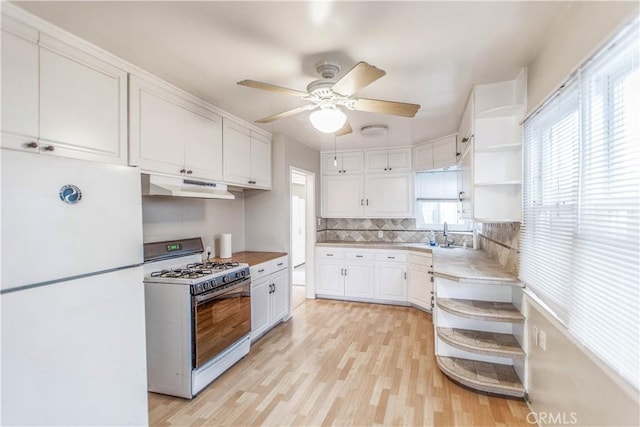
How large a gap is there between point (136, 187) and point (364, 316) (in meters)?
3.27

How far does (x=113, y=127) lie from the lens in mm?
2020

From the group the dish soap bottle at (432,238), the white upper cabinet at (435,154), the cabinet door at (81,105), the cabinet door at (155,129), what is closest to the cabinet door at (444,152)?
the white upper cabinet at (435,154)

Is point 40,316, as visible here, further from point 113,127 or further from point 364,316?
point 364,316

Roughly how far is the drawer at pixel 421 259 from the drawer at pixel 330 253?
1.05 meters

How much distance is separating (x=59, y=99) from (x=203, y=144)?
1.18 meters

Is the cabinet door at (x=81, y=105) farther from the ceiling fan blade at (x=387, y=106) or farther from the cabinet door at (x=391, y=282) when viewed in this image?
the cabinet door at (x=391, y=282)

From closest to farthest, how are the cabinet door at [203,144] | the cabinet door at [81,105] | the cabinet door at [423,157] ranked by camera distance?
the cabinet door at [81,105], the cabinet door at [203,144], the cabinet door at [423,157]

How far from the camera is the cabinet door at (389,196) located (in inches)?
Result: 189

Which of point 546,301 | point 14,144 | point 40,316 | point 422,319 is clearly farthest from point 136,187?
point 422,319

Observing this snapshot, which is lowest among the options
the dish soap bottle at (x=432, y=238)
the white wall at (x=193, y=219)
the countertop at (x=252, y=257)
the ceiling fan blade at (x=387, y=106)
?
the countertop at (x=252, y=257)

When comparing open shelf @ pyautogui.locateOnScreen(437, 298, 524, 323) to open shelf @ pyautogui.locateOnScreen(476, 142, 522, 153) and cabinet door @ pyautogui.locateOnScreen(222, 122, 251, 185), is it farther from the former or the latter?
cabinet door @ pyautogui.locateOnScreen(222, 122, 251, 185)

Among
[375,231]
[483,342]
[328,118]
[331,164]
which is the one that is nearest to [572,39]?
[328,118]

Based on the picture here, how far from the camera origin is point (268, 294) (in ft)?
11.6

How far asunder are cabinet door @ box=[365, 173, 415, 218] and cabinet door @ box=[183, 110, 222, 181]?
266 centimetres
